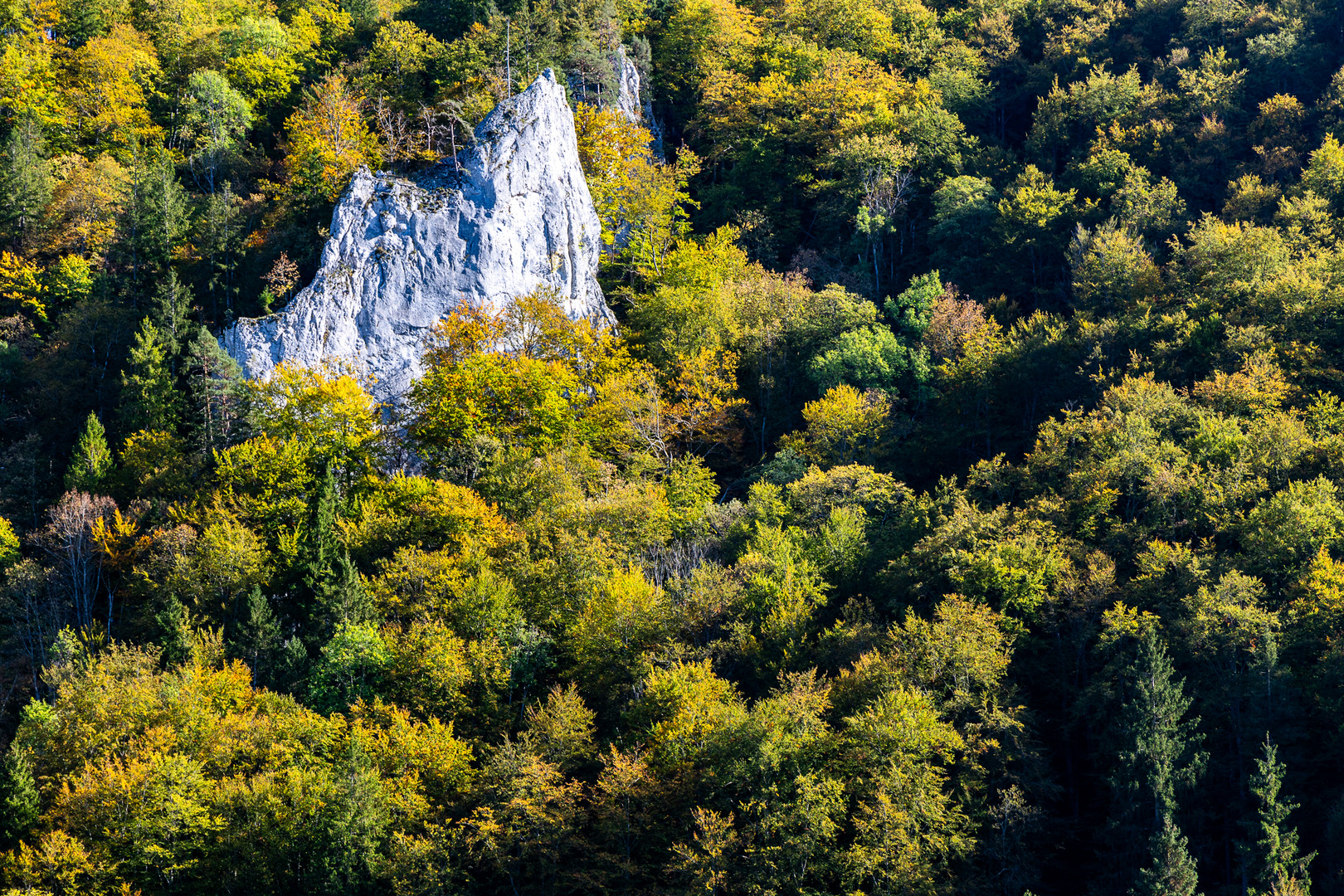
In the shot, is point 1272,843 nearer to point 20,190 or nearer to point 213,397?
point 213,397

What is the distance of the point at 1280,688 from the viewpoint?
42.4m

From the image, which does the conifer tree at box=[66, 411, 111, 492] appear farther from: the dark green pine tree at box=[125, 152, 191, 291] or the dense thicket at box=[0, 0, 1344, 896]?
the dark green pine tree at box=[125, 152, 191, 291]

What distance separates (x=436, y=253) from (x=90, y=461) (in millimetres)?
19407

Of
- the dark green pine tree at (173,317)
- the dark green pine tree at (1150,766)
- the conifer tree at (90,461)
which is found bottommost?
the dark green pine tree at (1150,766)

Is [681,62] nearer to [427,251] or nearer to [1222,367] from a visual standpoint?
[427,251]

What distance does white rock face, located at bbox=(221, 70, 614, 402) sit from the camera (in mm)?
61625

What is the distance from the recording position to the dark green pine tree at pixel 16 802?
44.0 metres

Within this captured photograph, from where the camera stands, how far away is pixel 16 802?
144 feet

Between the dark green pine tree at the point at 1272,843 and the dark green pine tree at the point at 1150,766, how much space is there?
2.05 metres

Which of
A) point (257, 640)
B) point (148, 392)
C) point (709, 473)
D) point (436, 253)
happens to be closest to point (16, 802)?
point (257, 640)

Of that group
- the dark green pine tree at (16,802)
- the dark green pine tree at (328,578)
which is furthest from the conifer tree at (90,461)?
the dark green pine tree at (16,802)

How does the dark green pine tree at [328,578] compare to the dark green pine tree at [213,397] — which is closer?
the dark green pine tree at [328,578]

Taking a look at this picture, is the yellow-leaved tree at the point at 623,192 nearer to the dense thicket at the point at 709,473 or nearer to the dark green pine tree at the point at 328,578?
the dense thicket at the point at 709,473

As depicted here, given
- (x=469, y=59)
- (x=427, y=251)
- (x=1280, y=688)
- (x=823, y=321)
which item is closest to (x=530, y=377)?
(x=427, y=251)
